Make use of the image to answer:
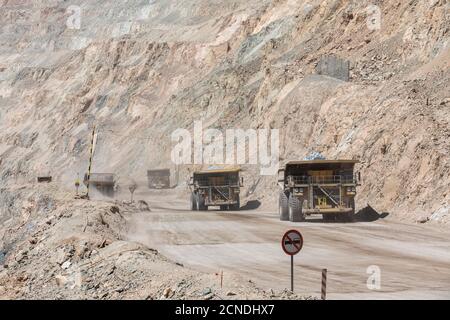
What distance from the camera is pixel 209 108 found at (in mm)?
65562

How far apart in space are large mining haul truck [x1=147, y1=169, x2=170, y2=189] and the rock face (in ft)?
19.8

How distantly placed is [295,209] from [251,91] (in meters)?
32.2

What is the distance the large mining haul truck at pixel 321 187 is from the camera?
27109mm

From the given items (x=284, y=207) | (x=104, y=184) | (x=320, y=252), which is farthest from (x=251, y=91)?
(x=320, y=252)

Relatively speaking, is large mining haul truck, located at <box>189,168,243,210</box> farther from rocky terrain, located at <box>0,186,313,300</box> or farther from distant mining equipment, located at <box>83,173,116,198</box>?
distant mining equipment, located at <box>83,173,116,198</box>

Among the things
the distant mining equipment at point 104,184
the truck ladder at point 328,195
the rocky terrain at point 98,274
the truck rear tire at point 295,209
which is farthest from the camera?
the distant mining equipment at point 104,184

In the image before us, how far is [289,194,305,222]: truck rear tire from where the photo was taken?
27.4 m

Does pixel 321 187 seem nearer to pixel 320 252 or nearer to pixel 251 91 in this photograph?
Answer: pixel 320 252

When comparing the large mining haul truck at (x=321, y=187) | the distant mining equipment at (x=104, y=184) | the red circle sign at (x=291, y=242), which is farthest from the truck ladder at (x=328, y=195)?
the distant mining equipment at (x=104, y=184)

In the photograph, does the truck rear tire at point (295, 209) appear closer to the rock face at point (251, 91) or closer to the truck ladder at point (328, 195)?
the truck ladder at point (328, 195)

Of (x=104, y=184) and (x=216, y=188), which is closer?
(x=216, y=188)

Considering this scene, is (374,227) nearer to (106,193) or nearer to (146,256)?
(146,256)

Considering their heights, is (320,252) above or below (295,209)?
below

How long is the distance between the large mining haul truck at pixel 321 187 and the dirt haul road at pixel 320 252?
717 mm
